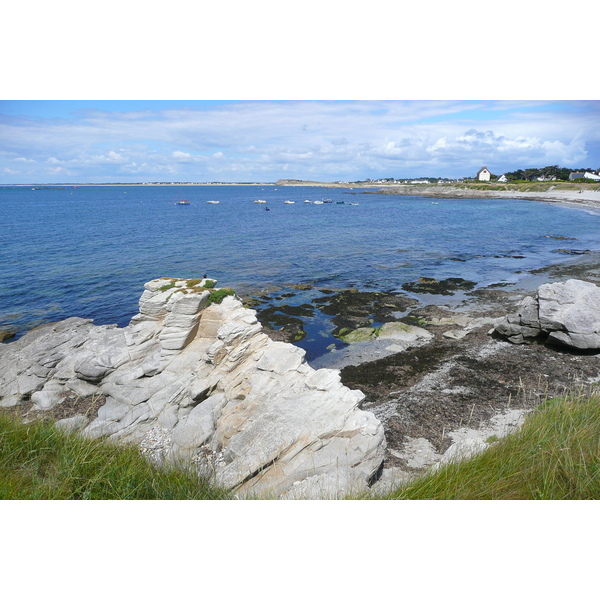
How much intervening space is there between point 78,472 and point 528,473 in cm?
485

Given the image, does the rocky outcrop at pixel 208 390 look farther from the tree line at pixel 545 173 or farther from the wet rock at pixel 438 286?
the tree line at pixel 545 173

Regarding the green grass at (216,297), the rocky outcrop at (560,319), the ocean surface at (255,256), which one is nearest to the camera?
the rocky outcrop at (560,319)

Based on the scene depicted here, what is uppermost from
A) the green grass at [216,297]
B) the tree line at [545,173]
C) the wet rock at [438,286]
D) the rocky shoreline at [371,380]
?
the tree line at [545,173]

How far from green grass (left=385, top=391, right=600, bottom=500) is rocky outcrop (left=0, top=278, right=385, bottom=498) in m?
3.42

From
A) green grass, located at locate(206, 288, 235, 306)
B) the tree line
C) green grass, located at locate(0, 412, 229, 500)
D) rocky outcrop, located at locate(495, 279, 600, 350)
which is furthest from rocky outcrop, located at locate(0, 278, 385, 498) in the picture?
the tree line

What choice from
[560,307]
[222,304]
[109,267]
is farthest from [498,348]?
[109,267]

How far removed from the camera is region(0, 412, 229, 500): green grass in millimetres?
3816

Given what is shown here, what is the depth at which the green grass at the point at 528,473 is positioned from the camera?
3.56 metres

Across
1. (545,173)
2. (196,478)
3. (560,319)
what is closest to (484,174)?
(545,173)

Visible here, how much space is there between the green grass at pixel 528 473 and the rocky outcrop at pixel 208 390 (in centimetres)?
342

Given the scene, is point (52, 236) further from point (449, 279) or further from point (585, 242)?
point (585, 242)

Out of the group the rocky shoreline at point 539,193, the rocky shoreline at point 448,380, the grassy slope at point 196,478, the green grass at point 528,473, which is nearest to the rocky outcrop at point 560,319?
the rocky shoreline at point 448,380

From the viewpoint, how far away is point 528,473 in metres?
3.86

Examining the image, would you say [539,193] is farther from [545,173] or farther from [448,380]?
[448,380]
